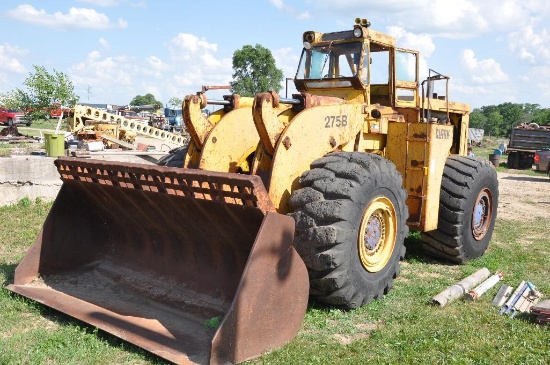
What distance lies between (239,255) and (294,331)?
917mm

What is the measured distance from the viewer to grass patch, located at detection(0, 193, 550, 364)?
4.32 meters

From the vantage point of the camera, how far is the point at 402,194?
5.86 meters

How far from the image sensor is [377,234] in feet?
18.6

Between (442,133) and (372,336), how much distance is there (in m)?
3.29

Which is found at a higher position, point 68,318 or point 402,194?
point 402,194

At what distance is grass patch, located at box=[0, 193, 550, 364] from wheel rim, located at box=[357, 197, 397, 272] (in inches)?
16.9

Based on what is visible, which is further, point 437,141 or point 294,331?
point 437,141

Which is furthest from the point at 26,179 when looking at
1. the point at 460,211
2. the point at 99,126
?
the point at 99,126

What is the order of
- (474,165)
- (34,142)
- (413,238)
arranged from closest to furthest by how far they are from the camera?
(474,165), (413,238), (34,142)

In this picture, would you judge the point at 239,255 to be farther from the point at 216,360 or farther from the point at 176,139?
the point at 176,139

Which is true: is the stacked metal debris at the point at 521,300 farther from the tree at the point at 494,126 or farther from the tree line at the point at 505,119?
the tree at the point at 494,126

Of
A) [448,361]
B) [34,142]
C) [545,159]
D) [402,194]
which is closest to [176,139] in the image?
[34,142]

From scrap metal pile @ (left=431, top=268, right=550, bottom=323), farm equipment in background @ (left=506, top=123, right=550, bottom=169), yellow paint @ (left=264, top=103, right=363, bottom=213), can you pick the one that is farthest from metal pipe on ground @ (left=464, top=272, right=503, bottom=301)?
farm equipment in background @ (left=506, top=123, right=550, bottom=169)

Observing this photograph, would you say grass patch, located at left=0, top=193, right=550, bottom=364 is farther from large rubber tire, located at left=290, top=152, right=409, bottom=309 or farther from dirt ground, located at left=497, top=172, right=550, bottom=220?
dirt ground, located at left=497, top=172, right=550, bottom=220
